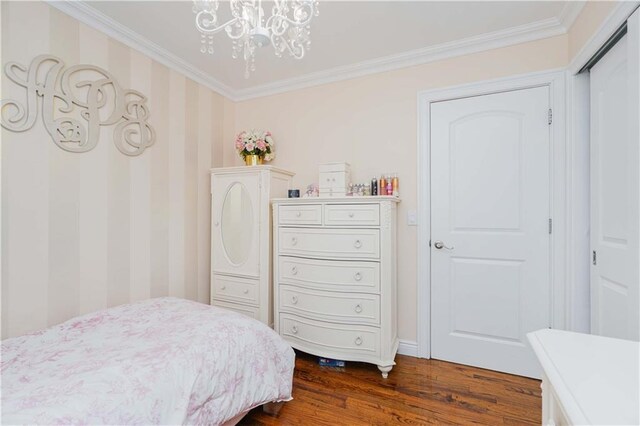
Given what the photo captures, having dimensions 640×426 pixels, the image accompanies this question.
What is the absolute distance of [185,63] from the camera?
8.32 ft

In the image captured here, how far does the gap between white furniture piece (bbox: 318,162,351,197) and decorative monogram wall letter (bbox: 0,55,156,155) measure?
1425 millimetres

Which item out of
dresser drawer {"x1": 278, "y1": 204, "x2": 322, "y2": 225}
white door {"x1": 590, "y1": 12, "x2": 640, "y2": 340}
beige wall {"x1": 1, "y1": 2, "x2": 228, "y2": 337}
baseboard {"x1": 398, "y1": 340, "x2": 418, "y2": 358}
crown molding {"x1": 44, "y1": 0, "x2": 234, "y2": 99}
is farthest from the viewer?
baseboard {"x1": 398, "y1": 340, "x2": 418, "y2": 358}

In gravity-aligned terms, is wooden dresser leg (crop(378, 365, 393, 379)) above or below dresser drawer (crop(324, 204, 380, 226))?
below

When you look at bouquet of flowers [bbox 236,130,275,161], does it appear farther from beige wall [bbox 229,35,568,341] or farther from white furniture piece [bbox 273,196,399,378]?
white furniture piece [bbox 273,196,399,378]

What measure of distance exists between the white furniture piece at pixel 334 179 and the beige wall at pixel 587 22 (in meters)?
1.66

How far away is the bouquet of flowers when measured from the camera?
9.01ft

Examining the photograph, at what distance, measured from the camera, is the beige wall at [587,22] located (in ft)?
4.99

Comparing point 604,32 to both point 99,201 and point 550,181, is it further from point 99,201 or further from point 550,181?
point 99,201

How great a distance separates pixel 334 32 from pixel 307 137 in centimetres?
94

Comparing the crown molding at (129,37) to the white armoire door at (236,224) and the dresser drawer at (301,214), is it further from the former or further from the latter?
the dresser drawer at (301,214)

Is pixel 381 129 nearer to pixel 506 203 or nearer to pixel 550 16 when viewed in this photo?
pixel 506 203

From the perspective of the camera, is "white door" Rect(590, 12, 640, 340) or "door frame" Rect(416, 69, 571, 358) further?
"door frame" Rect(416, 69, 571, 358)

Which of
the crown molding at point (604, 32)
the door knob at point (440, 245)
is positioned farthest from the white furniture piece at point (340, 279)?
the crown molding at point (604, 32)

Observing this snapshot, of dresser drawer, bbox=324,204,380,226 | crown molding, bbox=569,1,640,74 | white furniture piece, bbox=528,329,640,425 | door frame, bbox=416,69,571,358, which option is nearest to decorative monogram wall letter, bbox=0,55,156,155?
dresser drawer, bbox=324,204,380,226
